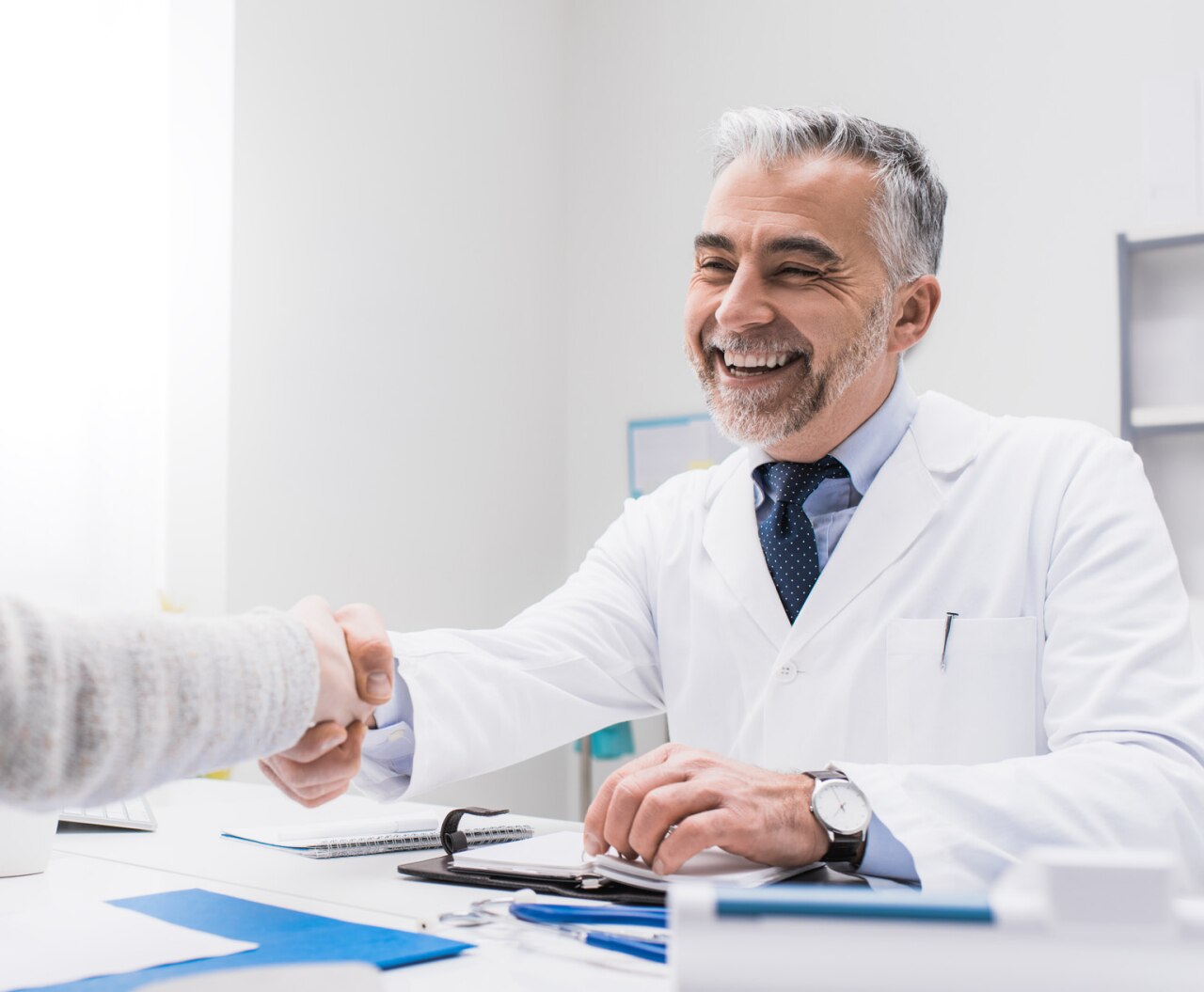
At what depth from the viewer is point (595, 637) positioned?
5.05 feet

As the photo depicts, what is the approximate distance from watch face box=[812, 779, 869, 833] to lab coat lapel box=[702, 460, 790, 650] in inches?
16.9

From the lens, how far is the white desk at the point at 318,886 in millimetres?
743

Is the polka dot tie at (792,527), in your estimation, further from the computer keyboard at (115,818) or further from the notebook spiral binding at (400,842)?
the computer keyboard at (115,818)

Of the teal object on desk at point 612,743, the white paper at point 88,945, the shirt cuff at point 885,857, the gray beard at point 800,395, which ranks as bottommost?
the teal object on desk at point 612,743

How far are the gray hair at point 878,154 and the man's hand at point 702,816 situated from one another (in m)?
0.86

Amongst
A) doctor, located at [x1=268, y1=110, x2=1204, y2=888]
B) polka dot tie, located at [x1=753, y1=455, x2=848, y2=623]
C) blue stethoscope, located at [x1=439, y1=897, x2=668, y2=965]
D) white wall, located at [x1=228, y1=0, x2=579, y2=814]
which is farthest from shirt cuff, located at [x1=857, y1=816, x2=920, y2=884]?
white wall, located at [x1=228, y1=0, x2=579, y2=814]

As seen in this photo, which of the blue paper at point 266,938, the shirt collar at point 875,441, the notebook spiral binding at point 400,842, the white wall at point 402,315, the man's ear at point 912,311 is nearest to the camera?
the blue paper at point 266,938

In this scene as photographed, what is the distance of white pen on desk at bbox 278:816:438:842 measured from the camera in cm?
119

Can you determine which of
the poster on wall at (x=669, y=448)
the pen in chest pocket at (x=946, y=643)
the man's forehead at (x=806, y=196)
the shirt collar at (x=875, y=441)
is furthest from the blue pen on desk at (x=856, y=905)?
the poster on wall at (x=669, y=448)

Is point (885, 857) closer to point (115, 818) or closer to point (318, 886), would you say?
point (318, 886)

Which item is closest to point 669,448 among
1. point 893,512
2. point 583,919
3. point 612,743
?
point 612,743

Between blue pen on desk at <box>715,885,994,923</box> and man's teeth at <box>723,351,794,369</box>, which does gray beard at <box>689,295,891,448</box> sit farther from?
blue pen on desk at <box>715,885,994,923</box>

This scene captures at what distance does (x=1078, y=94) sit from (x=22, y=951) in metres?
2.89

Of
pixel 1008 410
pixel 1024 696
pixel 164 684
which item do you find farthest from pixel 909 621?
pixel 1008 410
